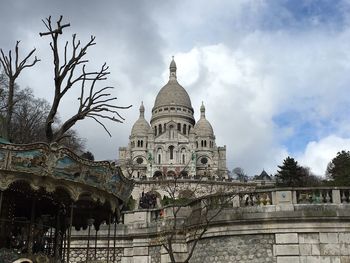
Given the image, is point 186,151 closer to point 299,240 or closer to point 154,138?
point 154,138

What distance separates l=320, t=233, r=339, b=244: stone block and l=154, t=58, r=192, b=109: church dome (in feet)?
383

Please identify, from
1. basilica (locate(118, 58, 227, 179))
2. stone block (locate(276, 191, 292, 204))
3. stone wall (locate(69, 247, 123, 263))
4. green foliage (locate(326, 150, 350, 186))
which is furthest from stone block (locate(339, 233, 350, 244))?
basilica (locate(118, 58, 227, 179))

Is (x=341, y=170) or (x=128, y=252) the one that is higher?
(x=341, y=170)

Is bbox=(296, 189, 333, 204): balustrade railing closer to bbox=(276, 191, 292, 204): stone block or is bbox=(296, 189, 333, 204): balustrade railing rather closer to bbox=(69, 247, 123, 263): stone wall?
bbox=(276, 191, 292, 204): stone block

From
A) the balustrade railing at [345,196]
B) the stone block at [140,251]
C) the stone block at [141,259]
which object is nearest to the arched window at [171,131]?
the stone block at [140,251]

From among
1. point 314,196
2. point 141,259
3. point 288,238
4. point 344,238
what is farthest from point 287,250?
point 141,259

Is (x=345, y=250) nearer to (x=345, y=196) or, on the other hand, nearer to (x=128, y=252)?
(x=345, y=196)

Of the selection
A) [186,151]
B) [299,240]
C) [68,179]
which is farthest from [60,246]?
[186,151]

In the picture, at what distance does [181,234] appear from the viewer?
20906mm

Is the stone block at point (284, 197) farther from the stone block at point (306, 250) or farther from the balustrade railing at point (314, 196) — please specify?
the stone block at point (306, 250)

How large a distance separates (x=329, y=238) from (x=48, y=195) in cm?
950

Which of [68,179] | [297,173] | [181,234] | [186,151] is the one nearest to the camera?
[68,179]

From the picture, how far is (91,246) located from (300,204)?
10.6 m

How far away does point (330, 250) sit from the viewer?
57.4ft
